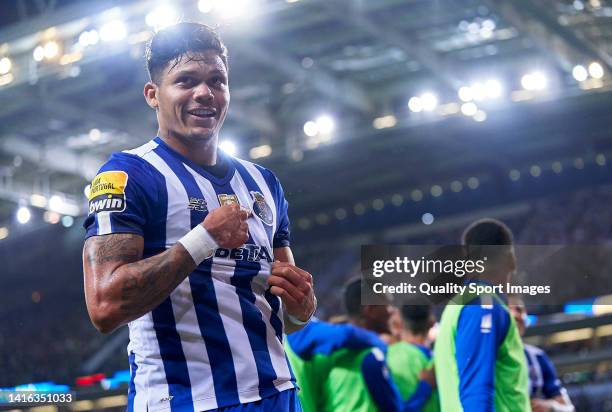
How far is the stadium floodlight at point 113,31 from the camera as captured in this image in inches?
440

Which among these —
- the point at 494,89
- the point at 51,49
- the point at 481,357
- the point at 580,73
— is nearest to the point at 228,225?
the point at 481,357

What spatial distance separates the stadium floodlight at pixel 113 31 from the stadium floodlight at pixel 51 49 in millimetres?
897

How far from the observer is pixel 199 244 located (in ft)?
6.00

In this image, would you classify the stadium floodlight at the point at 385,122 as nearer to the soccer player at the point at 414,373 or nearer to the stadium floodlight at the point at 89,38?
the stadium floodlight at the point at 89,38

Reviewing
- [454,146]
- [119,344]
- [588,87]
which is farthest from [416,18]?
[119,344]

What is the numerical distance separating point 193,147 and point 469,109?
41.1 ft

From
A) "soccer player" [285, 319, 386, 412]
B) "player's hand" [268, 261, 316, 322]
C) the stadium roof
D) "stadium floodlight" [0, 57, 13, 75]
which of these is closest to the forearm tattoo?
"player's hand" [268, 261, 316, 322]

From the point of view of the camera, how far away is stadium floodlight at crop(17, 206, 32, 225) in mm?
16688

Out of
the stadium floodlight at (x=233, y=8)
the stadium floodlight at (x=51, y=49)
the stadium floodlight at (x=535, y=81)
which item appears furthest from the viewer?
the stadium floodlight at (x=535, y=81)

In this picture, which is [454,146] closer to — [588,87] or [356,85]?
[356,85]

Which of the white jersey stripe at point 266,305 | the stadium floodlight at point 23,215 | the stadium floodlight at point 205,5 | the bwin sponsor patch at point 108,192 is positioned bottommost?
the white jersey stripe at point 266,305

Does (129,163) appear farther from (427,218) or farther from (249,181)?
(427,218)

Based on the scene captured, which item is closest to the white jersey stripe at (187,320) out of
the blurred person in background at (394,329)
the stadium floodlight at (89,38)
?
the blurred person in background at (394,329)

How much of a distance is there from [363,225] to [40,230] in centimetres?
603
